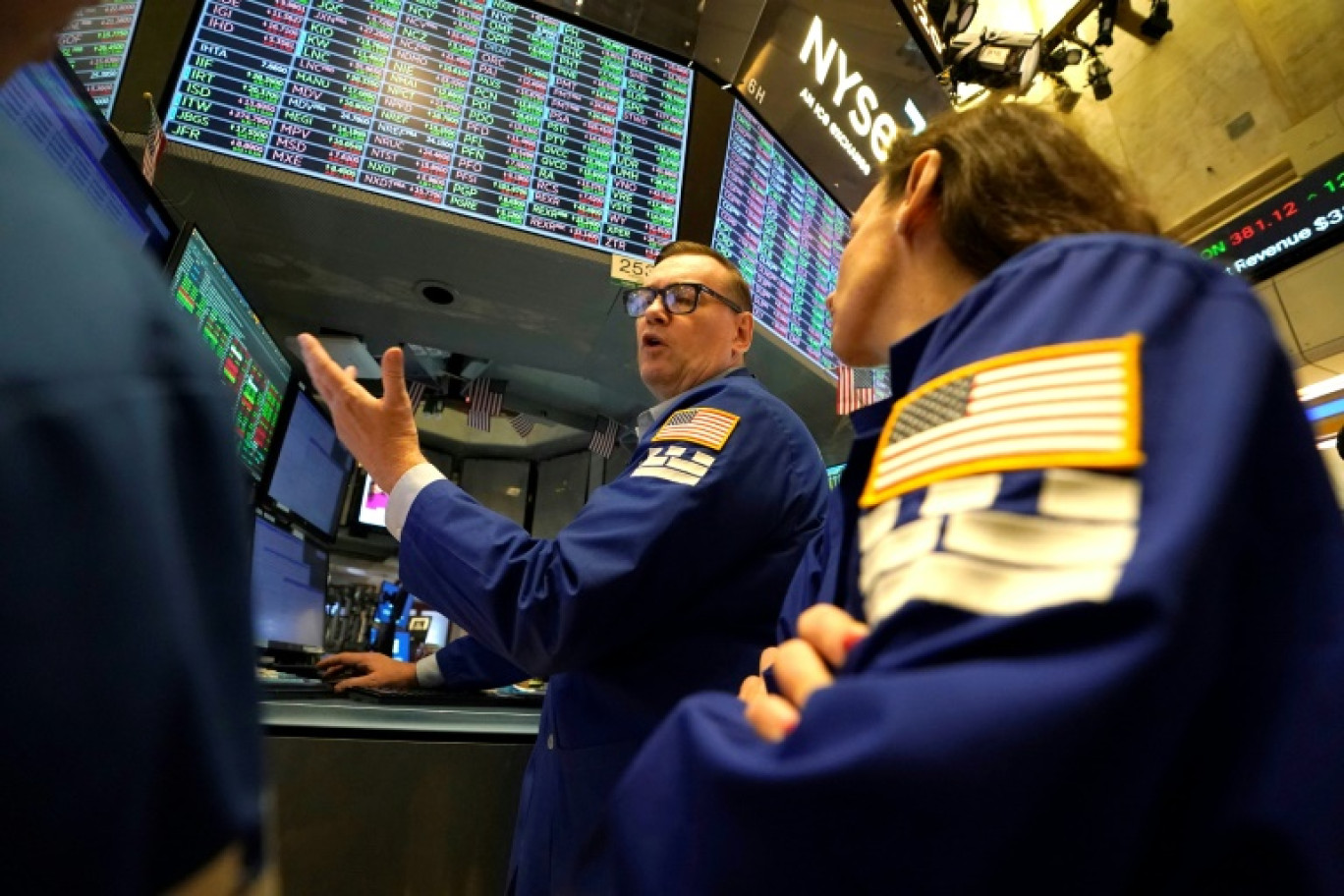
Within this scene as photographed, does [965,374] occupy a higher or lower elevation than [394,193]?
lower

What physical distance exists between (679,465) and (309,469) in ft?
5.18

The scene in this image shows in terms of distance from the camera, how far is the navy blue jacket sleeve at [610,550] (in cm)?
106

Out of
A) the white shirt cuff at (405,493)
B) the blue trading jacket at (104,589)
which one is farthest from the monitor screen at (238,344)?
the blue trading jacket at (104,589)

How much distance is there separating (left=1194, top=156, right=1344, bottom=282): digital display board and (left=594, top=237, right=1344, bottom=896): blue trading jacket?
4.74 metres

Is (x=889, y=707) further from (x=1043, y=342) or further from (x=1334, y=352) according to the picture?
(x=1334, y=352)

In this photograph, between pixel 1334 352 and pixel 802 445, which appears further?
pixel 1334 352

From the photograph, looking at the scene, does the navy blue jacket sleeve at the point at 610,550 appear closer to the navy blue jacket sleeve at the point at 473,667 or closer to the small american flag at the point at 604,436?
the navy blue jacket sleeve at the point at 473,667

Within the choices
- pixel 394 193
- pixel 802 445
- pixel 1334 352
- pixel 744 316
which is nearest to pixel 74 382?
pixel 802 445

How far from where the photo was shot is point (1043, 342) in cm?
46

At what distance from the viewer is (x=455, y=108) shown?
8.39 ft

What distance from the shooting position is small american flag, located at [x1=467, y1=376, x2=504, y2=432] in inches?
143

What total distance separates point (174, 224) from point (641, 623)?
4.35ft

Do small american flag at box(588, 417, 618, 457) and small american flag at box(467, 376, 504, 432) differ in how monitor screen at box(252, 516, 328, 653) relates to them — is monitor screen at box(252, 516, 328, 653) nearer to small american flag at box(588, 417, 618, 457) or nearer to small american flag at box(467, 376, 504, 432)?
small american flag at box(467, 376, 504, 432)

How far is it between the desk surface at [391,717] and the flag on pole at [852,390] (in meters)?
2.29
